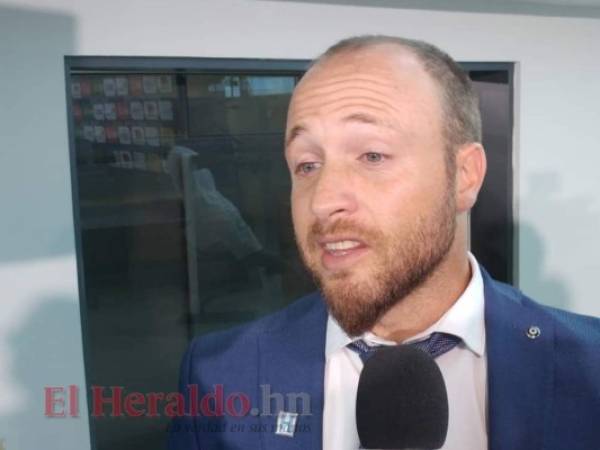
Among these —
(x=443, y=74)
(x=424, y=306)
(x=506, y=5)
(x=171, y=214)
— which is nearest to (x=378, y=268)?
(x=424, y=306)

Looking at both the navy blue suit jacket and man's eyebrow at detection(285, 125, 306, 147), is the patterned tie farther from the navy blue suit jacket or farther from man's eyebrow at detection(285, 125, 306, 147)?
man's eyebrow at detection(285, 125, 306, 147)

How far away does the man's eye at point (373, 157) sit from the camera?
1.38m

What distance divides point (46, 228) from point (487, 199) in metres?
2.38

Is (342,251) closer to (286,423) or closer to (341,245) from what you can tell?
(341,245)

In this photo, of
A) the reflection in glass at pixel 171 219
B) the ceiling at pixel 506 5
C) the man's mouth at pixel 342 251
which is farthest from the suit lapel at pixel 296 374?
the ceiling at pixel 506 5

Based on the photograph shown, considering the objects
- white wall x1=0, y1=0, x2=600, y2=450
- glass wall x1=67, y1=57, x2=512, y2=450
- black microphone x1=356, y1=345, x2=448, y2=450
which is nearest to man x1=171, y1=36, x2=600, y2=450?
black microphone x1=356, y1=345, x2=448, y2=450

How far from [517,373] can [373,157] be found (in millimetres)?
525

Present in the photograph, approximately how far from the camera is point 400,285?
1377mm

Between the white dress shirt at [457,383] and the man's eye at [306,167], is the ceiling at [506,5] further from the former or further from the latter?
the white dress shirt at [457,383]

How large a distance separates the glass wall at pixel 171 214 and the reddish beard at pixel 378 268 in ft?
6.21

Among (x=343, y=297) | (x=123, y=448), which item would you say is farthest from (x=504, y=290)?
(x=123, y=448)

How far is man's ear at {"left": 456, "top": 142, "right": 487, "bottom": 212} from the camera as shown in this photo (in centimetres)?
149

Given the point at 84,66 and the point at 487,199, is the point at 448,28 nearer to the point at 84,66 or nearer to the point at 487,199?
the point at 487,199

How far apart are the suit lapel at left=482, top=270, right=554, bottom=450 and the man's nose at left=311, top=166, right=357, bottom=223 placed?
43cm
